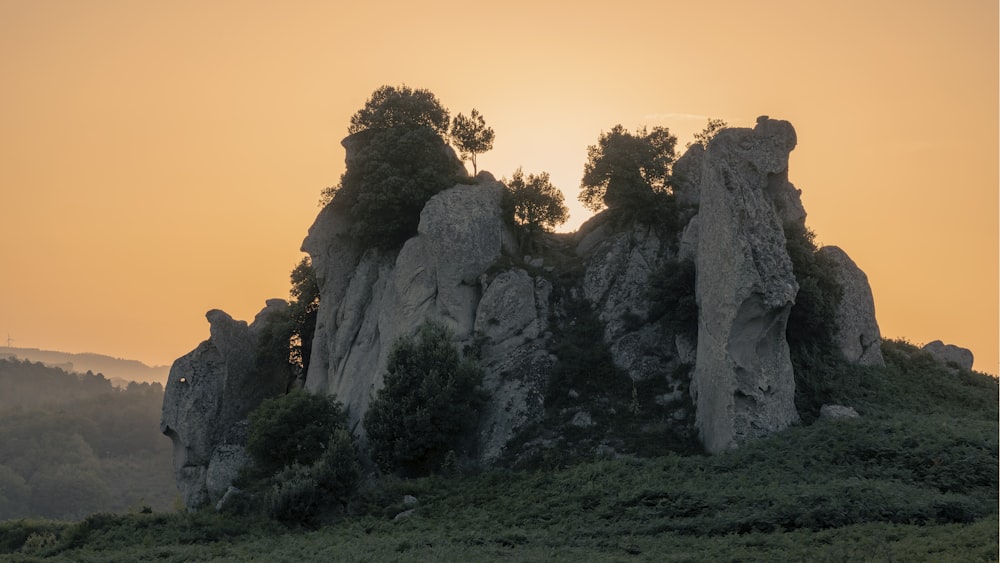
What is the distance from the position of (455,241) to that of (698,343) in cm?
1652

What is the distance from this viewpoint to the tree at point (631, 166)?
6066cm

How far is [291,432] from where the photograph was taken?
55.6 meters

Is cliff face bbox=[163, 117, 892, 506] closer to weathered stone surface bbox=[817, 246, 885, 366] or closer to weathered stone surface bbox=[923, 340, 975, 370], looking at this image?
weathered stone surface bbox=[817, 246, 885, 366]

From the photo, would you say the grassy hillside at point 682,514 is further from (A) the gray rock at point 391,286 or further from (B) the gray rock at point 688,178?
(B) the gray rock at point 688,178

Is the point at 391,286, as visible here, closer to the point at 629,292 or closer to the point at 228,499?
the point at 629,292

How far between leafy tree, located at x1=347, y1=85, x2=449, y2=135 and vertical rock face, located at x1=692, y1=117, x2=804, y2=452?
74.8 feet

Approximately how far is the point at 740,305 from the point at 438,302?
1923 cm

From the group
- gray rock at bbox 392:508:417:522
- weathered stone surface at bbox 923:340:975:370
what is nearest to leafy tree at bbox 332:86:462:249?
gray rock at bbox 392:508:417:522

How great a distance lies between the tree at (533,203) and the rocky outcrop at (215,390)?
57.5 feet

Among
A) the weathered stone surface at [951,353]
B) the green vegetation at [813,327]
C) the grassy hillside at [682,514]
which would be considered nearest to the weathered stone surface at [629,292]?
the green vegetation at [813,327]

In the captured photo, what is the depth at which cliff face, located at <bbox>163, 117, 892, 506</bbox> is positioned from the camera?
48.6 meters

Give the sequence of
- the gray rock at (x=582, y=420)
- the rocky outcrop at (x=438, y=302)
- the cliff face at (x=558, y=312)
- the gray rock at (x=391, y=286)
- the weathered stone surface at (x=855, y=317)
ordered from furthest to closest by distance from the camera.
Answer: the gray rock at (x=391, y=286), the weathered stone surface at (x=855, y=317), the rocky outcrop at (x=438, y=302), the gray rock at (x=582, y=420), the cliff face at (x=558, y=312)

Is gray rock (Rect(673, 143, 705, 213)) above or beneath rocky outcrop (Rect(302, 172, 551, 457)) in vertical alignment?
above

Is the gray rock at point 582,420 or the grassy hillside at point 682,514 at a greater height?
the gray rock at point 582,420
